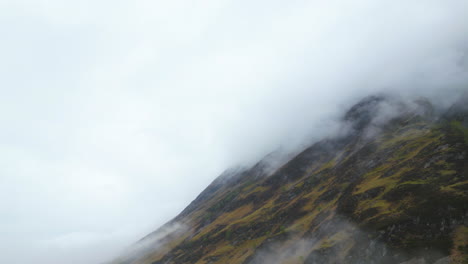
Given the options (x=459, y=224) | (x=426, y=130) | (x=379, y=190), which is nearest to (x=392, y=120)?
(x=426, y=130)

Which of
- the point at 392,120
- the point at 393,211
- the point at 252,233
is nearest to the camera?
the point at 393,211

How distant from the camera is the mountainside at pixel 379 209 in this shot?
207 ft

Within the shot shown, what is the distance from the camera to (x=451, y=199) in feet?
215

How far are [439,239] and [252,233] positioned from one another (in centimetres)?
10116

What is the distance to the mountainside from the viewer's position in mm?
63031

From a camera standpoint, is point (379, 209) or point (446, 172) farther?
point (379, 209)

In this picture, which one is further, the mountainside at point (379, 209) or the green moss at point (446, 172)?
the green moss at point (446, 172)

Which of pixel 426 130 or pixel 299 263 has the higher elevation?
pixel 426 130

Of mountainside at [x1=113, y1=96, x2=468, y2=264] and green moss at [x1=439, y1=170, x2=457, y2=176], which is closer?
mountainside at [x1=113, y1=96, x2=468, y2=264]

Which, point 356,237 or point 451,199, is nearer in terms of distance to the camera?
point 451,199

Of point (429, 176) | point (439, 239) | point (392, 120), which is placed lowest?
point (439, 239)

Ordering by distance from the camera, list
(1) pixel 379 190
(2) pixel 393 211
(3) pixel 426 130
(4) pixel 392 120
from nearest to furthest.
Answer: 1. (2) pixel 393 211
2. (1) pixel 379 190
3. (3) pixel 426 130
4. (4) pixel 392 120

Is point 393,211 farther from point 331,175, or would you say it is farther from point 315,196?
point 331,175

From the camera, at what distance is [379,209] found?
81.5 metres
